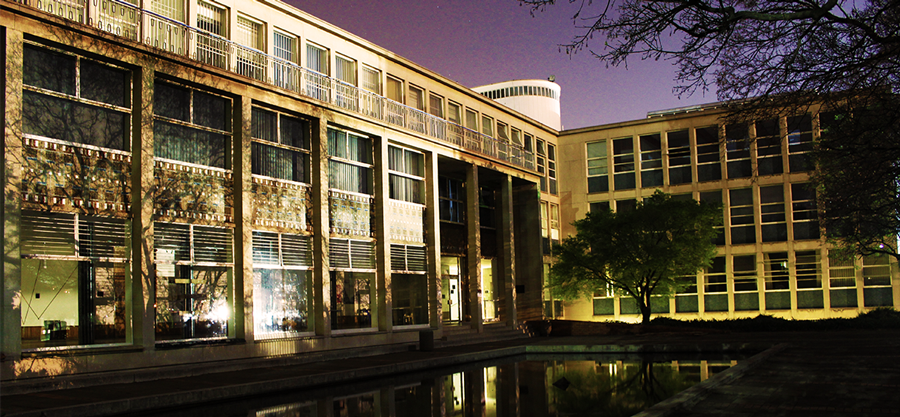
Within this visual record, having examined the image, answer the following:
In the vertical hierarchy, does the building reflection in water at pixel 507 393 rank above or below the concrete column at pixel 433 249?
below

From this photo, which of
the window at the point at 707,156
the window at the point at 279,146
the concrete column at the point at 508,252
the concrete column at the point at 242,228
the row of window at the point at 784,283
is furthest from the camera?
the window at the point at 707,156

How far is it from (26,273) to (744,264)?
116 ft

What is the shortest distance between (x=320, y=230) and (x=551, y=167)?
2381 cm

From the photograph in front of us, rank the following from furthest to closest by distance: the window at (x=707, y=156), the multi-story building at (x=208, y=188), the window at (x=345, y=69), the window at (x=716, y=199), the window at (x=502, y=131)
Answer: the window at (x=707, y=156) → the window at (x=716, y=199) → the window at (x=502, y=131) → the window at (x=345, y=69) → the multi-story building at (x=208, y=188)

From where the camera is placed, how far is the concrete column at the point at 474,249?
29.5m

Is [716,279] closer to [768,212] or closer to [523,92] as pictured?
[768,212]

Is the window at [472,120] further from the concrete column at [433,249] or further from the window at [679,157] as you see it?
the window at [679,157]

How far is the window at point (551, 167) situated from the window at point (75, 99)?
2893cm

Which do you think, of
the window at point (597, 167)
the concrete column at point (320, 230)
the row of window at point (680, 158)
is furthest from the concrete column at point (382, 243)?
the row of window at point (680, 158)

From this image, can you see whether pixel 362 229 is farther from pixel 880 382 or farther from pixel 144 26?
pixel 880 382

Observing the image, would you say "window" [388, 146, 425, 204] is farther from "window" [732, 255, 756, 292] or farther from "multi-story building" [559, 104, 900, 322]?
"window" [732, 255, 756, 292]

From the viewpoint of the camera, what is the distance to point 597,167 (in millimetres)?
43469

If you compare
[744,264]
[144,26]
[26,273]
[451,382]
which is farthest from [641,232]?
[26,273]

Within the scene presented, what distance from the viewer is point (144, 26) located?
1769 cm
